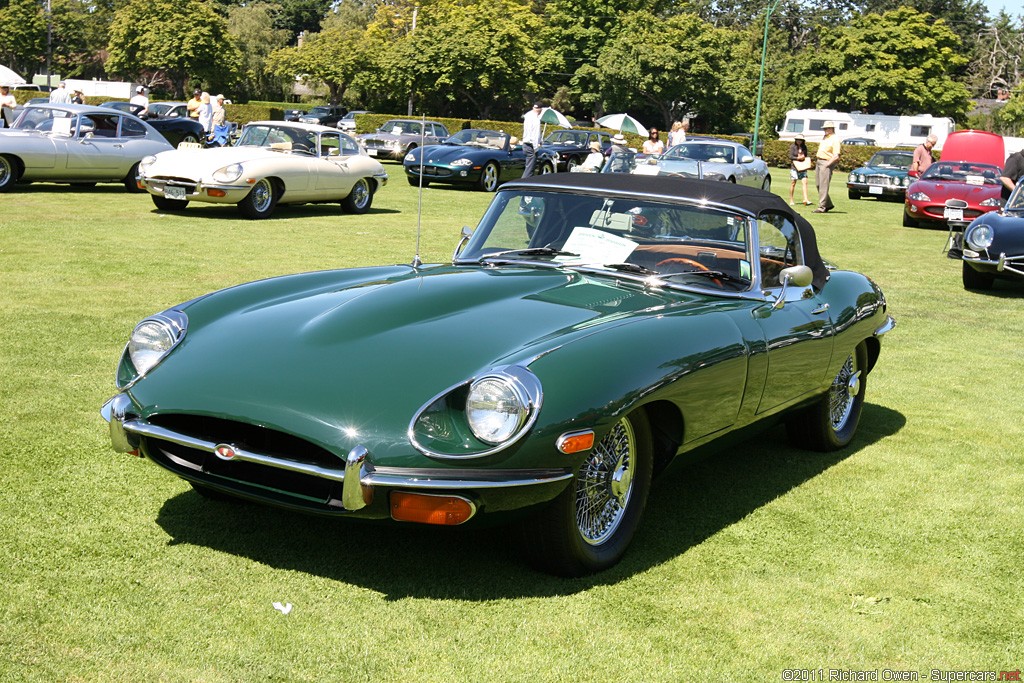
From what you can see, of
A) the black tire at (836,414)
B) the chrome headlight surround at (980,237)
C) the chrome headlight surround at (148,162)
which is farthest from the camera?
the chrome headlight surround at (148,162)

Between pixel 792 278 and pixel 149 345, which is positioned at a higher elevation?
pixel 792 278

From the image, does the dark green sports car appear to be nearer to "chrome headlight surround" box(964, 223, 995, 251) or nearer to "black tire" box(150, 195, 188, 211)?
"chrome headlight surround" box(964, 223, 995, 251)

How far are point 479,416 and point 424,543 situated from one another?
2.72ft

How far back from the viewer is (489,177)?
2553 cm

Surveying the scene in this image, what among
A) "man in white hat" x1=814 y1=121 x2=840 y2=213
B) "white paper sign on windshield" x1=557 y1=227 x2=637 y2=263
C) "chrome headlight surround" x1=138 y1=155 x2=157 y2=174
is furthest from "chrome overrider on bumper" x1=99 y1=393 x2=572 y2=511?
"man in white hat" x1=814 y1=121 x2=840 y2=213

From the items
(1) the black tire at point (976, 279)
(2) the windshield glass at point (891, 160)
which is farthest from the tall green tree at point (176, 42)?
(1) the black tire at point (976, 279)

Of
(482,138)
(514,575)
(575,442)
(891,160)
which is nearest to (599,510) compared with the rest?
(514,575)

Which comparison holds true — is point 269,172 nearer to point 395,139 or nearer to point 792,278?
point 792,278

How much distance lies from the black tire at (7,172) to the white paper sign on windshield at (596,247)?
14217 millimetres

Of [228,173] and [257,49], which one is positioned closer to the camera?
[228,173]

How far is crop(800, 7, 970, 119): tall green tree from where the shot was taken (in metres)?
70.0

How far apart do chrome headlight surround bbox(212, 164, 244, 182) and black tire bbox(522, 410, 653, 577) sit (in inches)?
491

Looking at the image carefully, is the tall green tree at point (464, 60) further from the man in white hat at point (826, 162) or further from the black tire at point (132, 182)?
the black tire at point (132, 182)

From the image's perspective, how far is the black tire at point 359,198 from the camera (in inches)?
714
